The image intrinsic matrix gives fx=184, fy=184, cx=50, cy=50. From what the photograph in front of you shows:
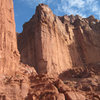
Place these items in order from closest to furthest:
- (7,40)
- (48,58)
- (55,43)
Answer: (7,40), (48,58), (55,43)

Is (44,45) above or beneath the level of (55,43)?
beneath

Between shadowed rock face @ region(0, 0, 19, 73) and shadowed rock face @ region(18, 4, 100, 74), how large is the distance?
7.19m

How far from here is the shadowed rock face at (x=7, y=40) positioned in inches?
551

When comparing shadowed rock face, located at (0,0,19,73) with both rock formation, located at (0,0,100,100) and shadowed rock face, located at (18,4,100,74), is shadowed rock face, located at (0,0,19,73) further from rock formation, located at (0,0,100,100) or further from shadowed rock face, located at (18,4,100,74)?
shadowed rock face, located at (18,4,100,74)

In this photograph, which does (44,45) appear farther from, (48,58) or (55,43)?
(55,43)

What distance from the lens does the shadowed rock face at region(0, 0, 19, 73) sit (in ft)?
46.0

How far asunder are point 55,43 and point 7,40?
455 inches

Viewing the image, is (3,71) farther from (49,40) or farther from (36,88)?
(49,40)

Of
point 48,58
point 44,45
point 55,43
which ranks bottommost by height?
point 48,58

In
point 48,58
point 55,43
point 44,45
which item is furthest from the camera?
point 55,43

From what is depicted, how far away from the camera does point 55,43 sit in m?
25.9

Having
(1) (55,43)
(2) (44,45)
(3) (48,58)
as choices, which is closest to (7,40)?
(3) (48,58)

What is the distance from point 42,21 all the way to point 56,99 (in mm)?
15846

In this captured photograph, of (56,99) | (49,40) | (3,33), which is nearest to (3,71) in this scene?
(3,33)
